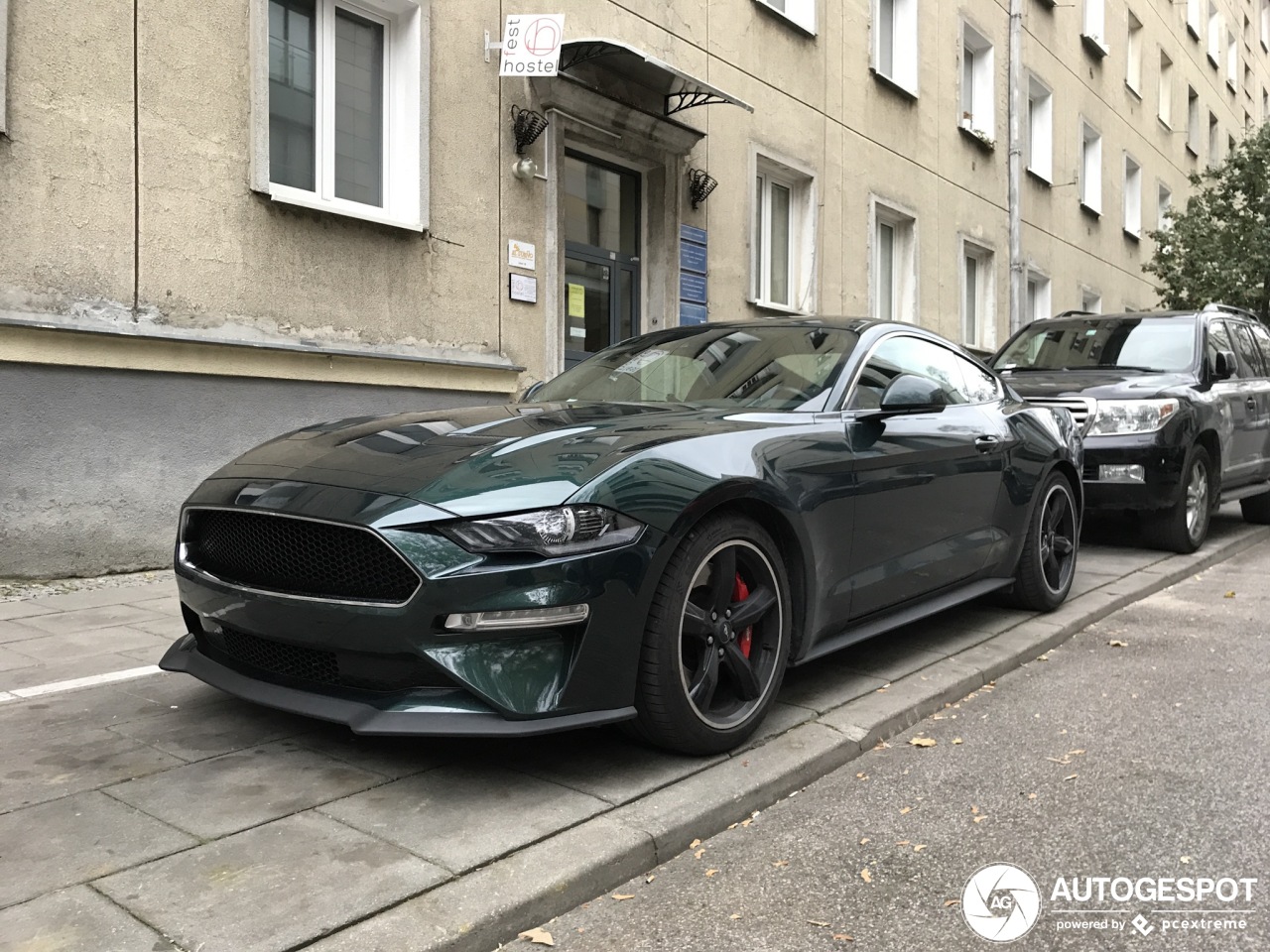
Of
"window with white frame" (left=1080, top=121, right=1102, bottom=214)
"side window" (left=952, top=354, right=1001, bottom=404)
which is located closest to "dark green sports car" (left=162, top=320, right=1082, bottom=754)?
"side window" (left=952, top=354, right=1001, bottom=404)

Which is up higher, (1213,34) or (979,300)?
(1213,34)

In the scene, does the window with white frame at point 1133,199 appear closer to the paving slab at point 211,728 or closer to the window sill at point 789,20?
the window sill at point 789,20

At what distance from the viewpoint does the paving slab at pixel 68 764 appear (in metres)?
2.92

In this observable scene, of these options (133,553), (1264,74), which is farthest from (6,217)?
(1264,74)

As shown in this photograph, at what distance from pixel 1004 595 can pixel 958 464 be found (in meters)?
1.37

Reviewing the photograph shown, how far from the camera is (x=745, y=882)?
8.51 feet

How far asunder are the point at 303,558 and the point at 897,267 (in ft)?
43.5

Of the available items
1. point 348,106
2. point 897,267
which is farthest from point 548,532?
point 897,267

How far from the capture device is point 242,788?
2.94m

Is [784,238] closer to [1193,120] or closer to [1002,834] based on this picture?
[1002,834]

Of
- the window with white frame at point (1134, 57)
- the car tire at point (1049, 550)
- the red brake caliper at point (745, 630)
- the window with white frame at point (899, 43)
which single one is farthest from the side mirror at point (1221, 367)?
the window with white frame at point (1134, 57)

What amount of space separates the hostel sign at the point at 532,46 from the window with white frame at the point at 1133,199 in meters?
19.7

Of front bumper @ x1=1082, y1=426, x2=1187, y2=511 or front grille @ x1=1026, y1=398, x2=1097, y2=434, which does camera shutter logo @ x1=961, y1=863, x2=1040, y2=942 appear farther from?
front grille @ x1=1026, y1=398, x2=1097, y2=434

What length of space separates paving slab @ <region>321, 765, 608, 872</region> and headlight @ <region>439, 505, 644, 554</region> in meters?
0.68
